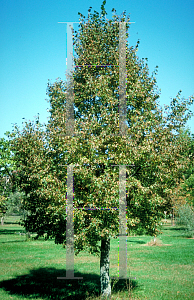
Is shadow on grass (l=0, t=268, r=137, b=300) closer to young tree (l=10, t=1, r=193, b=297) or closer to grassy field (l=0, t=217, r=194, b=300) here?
grassy field (l=0, t=217, r=194, b=300)

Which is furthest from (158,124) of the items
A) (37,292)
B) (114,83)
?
(37,292)

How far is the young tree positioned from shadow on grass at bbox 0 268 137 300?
2.35m

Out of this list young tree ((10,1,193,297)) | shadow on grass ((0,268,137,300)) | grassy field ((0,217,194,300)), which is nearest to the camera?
young tree ((10,1,193,297))

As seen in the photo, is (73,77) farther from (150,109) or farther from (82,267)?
(82,267)

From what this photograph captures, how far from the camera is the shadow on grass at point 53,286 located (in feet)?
41.3

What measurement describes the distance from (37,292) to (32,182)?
6.09 meters

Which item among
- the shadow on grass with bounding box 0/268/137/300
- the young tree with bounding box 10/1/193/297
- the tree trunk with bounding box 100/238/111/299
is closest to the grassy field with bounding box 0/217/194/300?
the shadow on grass with bounding box 0/268/137/300

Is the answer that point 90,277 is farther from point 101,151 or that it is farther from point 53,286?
point 101,151

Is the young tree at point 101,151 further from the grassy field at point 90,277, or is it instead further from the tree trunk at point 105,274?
the grassy field at point 90,277

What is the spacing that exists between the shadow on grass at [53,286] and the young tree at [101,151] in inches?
92.7

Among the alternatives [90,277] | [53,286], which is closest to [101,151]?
[53,286]

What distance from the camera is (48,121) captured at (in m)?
11.4

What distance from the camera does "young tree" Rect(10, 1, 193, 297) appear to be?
9.09 metres

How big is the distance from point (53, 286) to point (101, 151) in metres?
8.45
